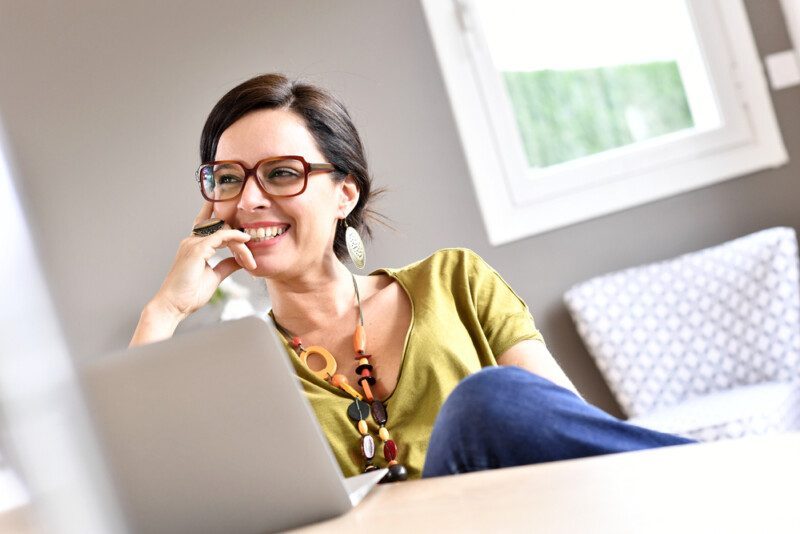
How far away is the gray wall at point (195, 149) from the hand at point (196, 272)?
1646 mm

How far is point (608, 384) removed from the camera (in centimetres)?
317

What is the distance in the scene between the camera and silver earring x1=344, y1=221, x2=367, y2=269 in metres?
1.84

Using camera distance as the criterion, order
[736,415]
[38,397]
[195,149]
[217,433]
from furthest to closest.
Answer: [195,149] < [736,415] < [217,433] < [38,397]

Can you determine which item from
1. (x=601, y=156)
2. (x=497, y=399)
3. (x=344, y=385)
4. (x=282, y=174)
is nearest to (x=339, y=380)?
(x=344, y=385)

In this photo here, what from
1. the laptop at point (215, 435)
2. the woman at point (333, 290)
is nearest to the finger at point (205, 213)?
the woman at point (333, 290)

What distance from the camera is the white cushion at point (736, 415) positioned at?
8.41 feet

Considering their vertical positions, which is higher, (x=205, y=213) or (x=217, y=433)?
(x=205, y=213)

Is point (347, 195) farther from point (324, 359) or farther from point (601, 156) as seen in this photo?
point (601, 156)

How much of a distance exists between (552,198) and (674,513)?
9.40ft

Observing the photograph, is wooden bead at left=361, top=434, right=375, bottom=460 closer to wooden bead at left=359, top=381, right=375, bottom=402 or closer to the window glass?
wooden bead at left=359, top=381, right=375, bottom=402

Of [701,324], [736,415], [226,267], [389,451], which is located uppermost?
[226,267]

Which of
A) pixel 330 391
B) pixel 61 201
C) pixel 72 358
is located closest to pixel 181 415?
pixel 72 358

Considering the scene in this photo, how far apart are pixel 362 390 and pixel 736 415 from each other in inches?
54.6

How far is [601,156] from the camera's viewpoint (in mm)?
3402
